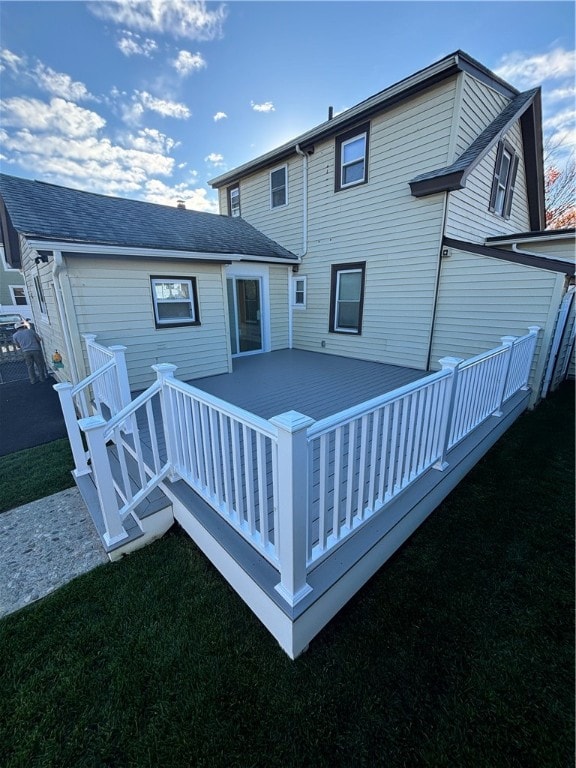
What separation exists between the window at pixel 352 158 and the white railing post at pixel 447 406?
18.9 ft

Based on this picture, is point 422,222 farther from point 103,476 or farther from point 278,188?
point 103,476

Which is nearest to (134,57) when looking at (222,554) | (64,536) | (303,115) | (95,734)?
(303,115)

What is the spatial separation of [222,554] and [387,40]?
914cm

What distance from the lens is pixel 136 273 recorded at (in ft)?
17.5

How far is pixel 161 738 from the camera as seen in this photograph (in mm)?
1506

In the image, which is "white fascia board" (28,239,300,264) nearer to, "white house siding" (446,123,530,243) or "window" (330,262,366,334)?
"window" (330,262,366,334)

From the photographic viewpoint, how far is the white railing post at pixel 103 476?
7.64ft

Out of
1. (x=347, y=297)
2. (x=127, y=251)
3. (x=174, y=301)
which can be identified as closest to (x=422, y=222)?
(x=347, y=297)

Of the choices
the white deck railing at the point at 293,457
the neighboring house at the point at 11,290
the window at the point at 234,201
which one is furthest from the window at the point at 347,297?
the neighboring house at the point at 11,290

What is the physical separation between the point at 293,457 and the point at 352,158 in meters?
7.77

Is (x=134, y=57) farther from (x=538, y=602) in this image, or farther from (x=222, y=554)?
(x=538, y=602)

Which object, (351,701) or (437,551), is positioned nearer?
(351,701)

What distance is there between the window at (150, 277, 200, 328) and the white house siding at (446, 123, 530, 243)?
5126 mm

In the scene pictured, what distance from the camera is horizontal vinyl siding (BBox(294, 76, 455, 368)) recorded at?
5719 mm
